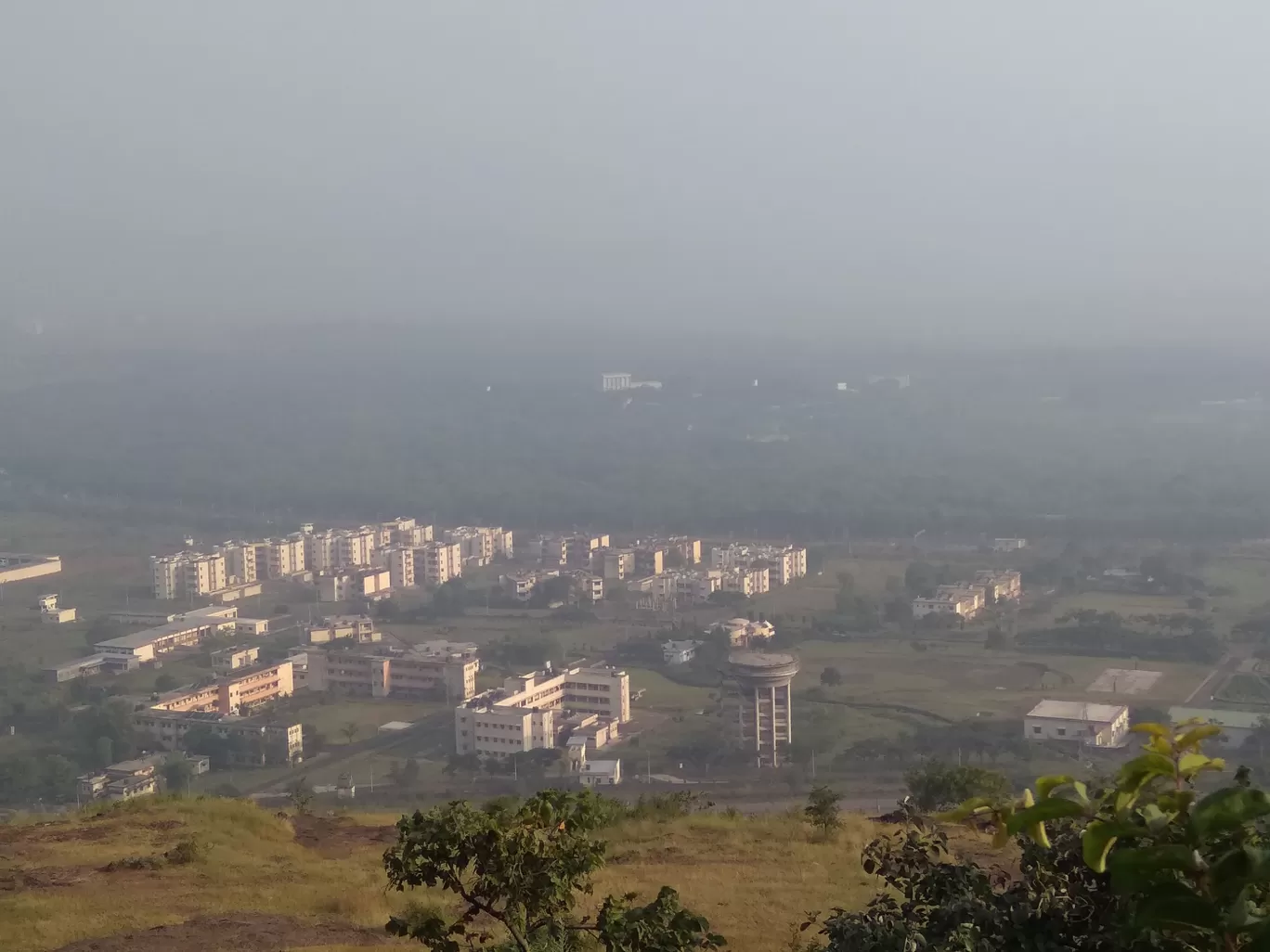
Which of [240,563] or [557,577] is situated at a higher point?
[240,563]

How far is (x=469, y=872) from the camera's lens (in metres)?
7.60

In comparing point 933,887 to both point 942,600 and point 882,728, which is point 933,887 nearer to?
point 882,728

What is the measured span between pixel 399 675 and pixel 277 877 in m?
16.9

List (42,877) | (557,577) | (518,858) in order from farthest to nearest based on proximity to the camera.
Result: (557,577) < (42,877) < (518,858)

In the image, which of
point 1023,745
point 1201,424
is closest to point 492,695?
point 1023,745

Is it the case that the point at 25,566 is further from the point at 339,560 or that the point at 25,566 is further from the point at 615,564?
the point at 615,564

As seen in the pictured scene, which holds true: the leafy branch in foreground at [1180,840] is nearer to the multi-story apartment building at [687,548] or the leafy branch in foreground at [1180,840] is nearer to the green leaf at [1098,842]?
the green leaf at [1098,842]

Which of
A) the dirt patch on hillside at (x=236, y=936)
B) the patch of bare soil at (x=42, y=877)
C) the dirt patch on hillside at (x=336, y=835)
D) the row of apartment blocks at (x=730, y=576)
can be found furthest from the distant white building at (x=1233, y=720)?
the row of apartment blocks at (x=730, y=576)

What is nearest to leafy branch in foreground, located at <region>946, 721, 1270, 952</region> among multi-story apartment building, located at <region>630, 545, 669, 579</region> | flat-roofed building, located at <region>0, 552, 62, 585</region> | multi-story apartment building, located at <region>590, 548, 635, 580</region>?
multi-story apartment building, located at <region>590, 548, 635, 580</region>

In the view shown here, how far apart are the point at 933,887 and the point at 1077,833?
0.33m

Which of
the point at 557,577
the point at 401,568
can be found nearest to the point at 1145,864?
the point at 557,577

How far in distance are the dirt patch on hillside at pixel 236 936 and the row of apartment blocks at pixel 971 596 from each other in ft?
82.2

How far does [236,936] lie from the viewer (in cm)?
612

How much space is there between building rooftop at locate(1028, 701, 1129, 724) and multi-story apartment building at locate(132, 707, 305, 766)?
1298 centimetres
